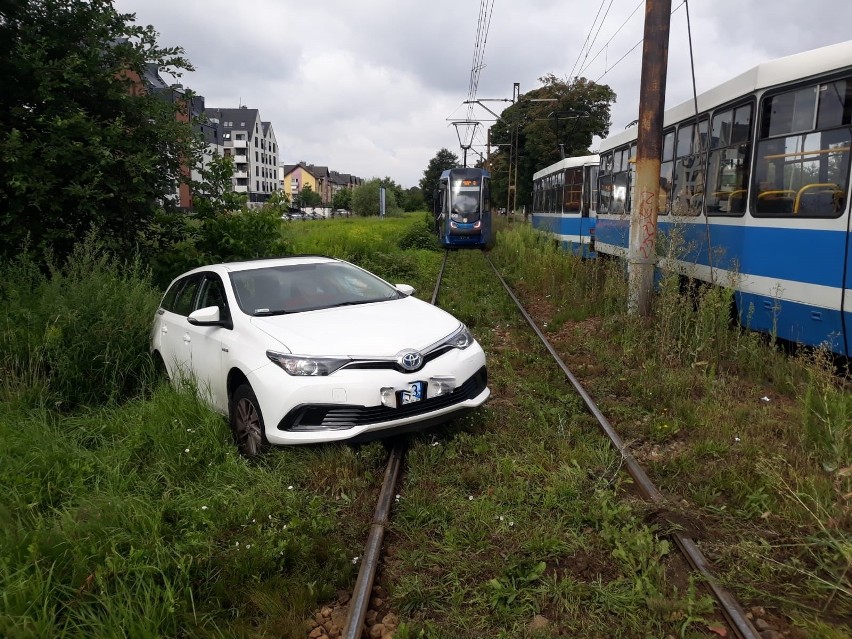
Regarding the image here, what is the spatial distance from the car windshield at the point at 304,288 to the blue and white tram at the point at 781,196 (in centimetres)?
350

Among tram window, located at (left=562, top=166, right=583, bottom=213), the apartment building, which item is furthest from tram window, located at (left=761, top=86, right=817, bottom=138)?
the apartment building

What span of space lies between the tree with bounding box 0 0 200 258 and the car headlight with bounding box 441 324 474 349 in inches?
223

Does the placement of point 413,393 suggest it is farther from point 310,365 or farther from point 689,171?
point 689,171

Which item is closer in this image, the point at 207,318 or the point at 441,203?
the point at 207,318

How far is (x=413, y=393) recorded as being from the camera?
178 inches

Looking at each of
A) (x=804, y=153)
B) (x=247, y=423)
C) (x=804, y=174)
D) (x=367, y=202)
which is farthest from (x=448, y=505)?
(x=367, y=202)

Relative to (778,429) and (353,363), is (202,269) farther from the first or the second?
(778,429)

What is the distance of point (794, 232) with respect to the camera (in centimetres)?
627

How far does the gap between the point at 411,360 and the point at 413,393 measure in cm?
23

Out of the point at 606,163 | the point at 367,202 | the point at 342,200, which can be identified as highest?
the point at 342,200

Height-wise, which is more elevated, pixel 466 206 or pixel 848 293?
pixel 466 206

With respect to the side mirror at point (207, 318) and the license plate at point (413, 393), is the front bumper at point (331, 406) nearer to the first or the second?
the license plate at point (413, 393)

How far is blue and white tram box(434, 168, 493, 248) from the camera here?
81.7 ft

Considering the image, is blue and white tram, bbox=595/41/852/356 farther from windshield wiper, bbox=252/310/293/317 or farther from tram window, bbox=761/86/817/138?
windshield wiper, bbox=252/310/293/317
